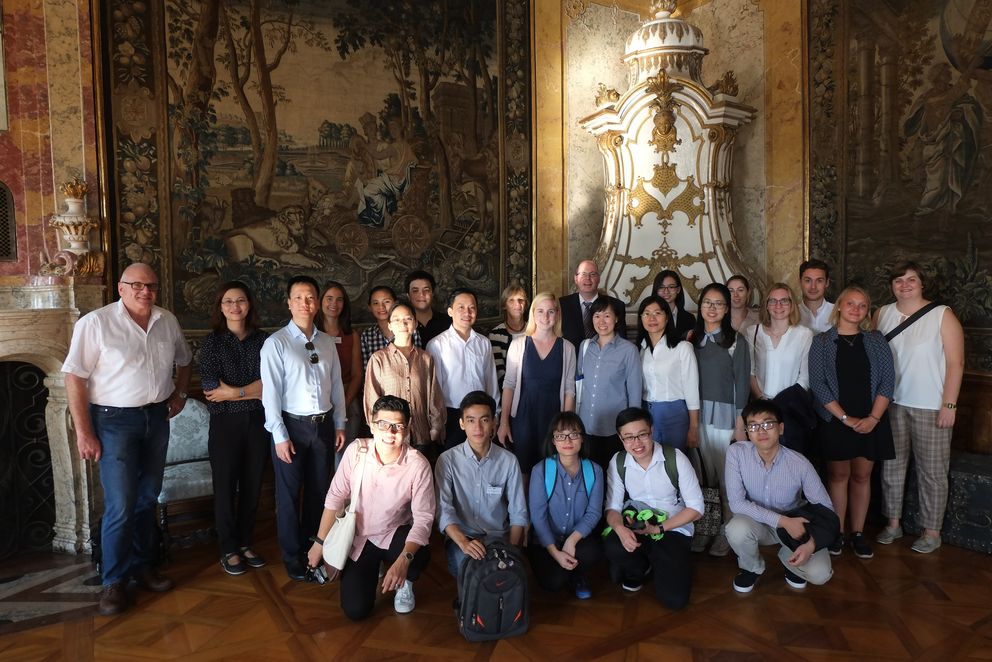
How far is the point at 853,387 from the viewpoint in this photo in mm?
4137

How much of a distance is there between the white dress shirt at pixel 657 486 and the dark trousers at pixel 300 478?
5.18ft

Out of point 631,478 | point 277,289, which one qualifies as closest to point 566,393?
point 631,478

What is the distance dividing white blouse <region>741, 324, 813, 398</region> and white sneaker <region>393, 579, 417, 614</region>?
2.42m

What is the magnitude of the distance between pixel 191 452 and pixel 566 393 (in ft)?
8.93

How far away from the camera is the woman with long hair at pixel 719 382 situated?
4.17 meters

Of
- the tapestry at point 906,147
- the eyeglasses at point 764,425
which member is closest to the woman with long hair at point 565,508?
the eyeglasses at point 764,425

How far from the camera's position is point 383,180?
5.86m

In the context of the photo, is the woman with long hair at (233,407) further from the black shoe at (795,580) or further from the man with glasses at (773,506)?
the black shoe at (795,580)

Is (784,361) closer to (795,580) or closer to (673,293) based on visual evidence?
(673,293)

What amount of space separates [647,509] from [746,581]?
0.62 metres

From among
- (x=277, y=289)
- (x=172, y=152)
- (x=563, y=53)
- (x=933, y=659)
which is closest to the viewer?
(x=933, y=659)

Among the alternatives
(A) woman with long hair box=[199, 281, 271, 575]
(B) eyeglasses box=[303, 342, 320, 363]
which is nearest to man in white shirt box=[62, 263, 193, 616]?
(A) woman with long hair box=[199, 281, 271, 575]

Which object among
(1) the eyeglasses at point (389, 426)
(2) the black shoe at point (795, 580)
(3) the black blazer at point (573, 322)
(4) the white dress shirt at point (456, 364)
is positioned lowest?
(2) the black shoe at point (795, 580)

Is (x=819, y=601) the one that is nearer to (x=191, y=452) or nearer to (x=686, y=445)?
(x=686, y=445)
